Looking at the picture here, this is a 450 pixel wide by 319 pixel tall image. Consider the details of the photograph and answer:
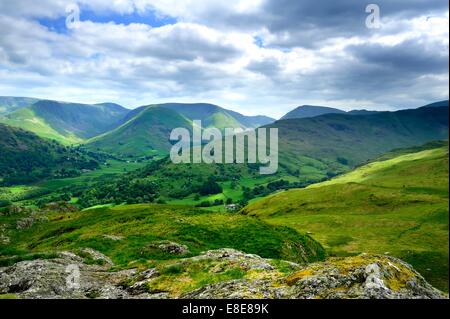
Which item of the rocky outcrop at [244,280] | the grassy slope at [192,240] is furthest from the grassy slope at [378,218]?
the rocky outcrop at [244,280]

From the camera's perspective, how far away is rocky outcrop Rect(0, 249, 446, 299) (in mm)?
20438

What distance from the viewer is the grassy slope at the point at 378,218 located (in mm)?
92875

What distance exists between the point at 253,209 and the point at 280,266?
155941mm

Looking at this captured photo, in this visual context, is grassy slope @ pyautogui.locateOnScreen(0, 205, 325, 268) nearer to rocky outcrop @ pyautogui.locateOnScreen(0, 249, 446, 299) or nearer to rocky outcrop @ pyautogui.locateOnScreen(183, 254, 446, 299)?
rocky outcrop @ pyautogui.locateOnScreen(0, 249, 446, 299)

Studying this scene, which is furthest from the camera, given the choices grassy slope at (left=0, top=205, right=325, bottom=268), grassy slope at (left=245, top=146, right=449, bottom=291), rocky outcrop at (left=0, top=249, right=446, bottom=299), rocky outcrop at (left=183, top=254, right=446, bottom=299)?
grassy slope at (left=245, top=146, right=449, bottom=291)

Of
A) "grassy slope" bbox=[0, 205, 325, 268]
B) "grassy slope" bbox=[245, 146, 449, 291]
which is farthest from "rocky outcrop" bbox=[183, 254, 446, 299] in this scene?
"grassy slope" bbox=[245, 146, 449, 291]

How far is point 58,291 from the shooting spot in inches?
1096

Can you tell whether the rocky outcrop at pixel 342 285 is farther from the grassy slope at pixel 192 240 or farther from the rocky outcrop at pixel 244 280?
the grassy slope at pixel 192 240

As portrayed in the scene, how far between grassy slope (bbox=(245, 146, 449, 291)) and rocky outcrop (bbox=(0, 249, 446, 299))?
178ft

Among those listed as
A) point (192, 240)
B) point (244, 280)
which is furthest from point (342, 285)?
point (192, 240)

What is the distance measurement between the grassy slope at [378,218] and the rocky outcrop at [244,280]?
54339 millimetres

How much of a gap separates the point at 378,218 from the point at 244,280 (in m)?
120
